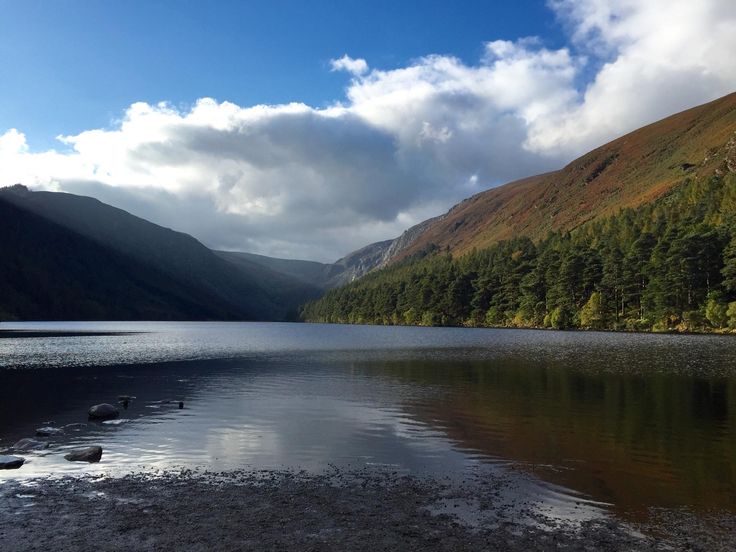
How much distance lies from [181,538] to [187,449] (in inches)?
556

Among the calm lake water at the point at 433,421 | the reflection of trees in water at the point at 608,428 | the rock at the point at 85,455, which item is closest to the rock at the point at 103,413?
the calm lake water at the point at 433,421

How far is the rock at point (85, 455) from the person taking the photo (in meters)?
27.5

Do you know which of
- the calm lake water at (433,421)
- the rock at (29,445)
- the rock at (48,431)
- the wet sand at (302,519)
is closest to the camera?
the wet sand at (302,519)

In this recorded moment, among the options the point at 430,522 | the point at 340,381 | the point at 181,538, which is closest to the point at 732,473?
the point at 430,522

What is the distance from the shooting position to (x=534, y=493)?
70.3ft

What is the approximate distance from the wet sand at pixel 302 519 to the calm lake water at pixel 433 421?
263cm

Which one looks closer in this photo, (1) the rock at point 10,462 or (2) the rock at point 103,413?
(1) the rock at point 10,462

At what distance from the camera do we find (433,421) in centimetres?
3722

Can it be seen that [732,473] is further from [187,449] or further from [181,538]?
[187,449]

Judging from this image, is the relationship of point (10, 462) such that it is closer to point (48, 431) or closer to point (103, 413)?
point (48, 431)

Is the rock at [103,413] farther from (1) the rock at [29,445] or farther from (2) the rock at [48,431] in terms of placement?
(1) the rock at [29,445]

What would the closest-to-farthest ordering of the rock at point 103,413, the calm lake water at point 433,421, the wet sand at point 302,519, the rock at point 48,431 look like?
the wet sand at point 302,519 < the calm lake water at point 433,421 < the rock at point 48,431 < the rock at point 103,413

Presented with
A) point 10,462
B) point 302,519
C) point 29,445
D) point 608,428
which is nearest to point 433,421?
point 608,428

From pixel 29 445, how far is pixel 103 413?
9.48 metres
